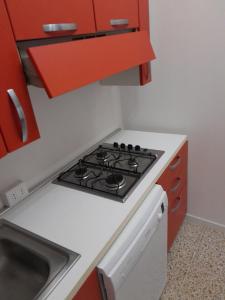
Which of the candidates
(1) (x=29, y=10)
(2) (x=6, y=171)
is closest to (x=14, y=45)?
(1) (x=29, y=10)

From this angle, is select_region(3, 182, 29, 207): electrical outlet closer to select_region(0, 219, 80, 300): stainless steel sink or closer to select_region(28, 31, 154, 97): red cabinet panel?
select_region(0, 219, 80, 300): stainless steel sink

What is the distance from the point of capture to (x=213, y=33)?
4.66ft

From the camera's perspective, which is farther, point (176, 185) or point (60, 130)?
point (176, 185)

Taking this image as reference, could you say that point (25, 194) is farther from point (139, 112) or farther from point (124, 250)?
point (139, 112)

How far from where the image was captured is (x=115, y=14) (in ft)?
3.75

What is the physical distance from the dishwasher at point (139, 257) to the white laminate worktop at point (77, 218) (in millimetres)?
37

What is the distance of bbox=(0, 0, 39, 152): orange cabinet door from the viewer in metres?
0.73

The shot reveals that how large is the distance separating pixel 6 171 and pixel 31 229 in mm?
332

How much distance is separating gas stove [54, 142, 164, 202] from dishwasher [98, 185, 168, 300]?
0.14 meters

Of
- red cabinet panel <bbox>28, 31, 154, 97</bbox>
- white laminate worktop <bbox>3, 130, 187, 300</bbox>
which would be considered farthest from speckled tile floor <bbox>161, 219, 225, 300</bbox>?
red cabinet panel <bbox>28, 31, 154, 97</bbox>

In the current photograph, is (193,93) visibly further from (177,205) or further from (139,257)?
(139,257)

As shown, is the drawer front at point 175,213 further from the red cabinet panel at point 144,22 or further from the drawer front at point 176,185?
the red cabinet panel at point 144,22

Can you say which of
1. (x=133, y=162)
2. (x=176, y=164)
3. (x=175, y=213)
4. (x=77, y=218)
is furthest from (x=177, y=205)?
(x=77, y=218)

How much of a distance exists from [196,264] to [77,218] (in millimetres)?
1205
